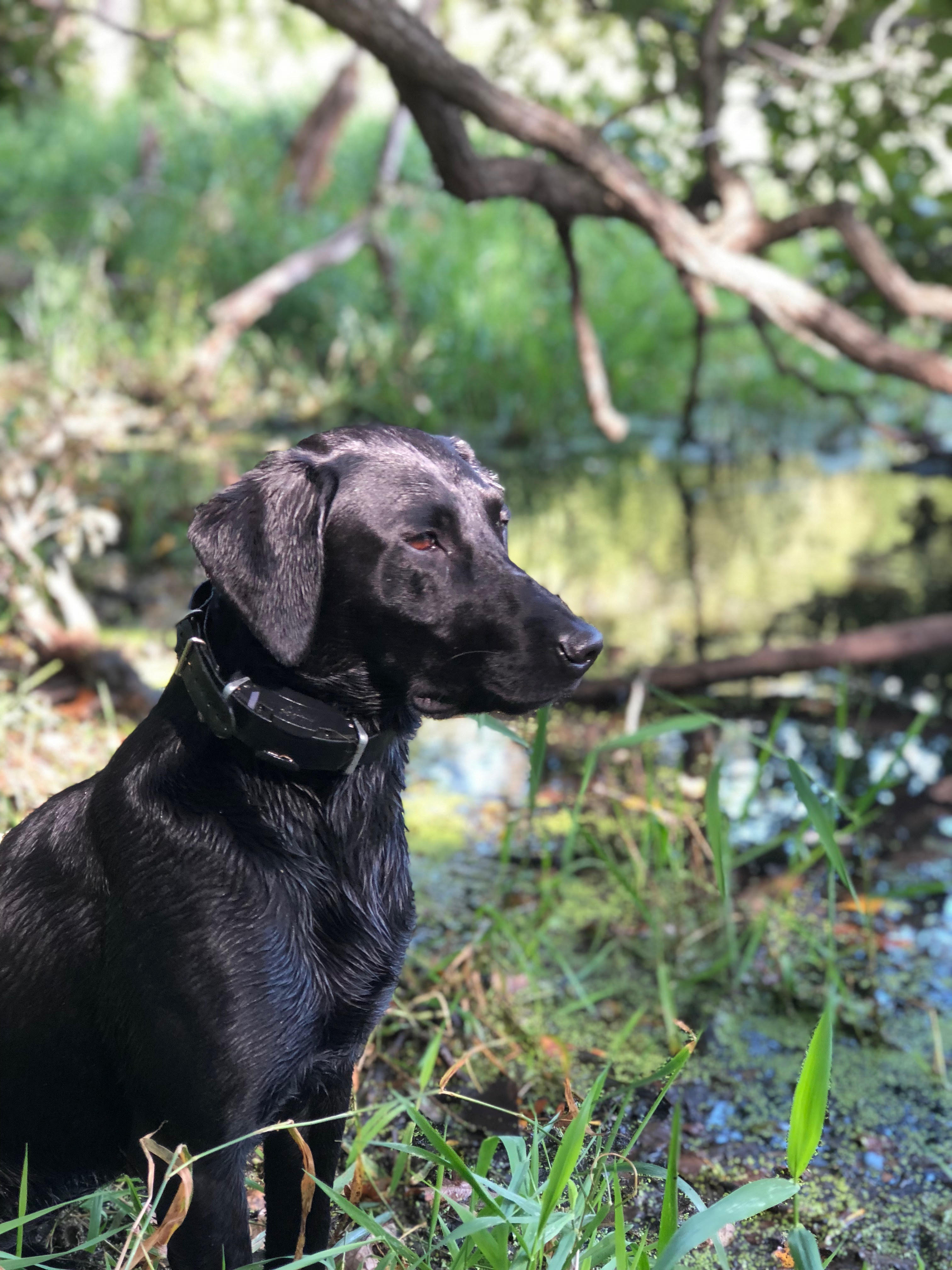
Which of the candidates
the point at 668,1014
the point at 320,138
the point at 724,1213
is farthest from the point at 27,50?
the point at 320,138

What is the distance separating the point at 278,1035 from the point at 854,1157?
59.3 inches

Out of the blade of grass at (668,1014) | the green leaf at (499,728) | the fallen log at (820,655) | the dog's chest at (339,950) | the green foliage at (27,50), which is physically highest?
the green foliage at (27,50)

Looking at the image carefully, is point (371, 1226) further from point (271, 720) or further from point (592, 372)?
point (592, 372)

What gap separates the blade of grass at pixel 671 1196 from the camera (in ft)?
4.97

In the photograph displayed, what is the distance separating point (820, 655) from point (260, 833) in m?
3.07

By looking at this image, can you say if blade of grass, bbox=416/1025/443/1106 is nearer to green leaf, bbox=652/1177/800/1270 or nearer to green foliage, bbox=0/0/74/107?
green leaf, bbox=652/1177/800/1270

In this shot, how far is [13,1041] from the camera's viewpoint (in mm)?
1756

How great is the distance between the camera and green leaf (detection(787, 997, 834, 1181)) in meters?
1.57

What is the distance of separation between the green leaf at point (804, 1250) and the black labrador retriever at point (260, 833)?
2.00 feet

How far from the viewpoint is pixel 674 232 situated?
166 inches

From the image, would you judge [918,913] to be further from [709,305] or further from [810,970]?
[709,305]

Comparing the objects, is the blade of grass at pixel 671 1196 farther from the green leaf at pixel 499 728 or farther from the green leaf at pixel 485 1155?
the green leaf at pixel 499 728

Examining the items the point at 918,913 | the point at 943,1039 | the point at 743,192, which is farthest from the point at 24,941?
the point at 743,192

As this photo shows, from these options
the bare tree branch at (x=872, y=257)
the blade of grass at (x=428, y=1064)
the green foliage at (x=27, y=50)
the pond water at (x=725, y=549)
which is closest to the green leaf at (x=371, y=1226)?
the blade of grass at (x=428, y=1064)
